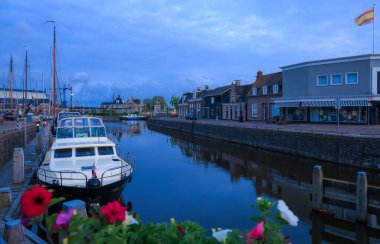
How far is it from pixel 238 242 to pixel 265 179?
1826 cm

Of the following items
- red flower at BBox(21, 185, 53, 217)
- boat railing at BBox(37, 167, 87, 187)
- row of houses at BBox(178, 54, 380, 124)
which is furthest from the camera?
row of houses at BBox(178, 54, 380, 124)

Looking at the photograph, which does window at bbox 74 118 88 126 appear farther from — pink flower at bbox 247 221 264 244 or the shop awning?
the shop awning

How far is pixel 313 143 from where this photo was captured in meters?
26.1

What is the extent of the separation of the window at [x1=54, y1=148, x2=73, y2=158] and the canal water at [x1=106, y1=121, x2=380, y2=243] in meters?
3.65

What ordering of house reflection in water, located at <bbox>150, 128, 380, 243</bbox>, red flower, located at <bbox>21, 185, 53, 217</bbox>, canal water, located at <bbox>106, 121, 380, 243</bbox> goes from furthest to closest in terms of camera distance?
1. house reflection in water, located at <bbox>150, 128, 380, 243</bbox>
2. canal water, located at <bbox>106, 121, 380, 243</bbox>
3. red flower, located at <bbox>21, 185, 53, 217</bbox>

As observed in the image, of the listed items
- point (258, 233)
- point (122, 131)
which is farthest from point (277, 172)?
point (122, 131)

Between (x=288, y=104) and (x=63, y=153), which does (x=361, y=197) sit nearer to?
(x=63, y=153)

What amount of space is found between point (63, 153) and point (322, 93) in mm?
32873

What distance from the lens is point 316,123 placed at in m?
40.2

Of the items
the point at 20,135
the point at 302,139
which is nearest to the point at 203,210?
the point at 302,139

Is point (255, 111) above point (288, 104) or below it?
below

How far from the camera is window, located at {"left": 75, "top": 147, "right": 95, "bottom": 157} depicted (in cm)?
1485

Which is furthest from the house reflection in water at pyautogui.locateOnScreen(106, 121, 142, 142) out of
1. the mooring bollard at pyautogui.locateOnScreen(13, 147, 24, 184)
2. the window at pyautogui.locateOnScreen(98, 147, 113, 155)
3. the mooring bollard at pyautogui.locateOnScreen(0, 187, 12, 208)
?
the mooring bollard at pyautogui.locateOnScreen(0, 187, 12, 208)

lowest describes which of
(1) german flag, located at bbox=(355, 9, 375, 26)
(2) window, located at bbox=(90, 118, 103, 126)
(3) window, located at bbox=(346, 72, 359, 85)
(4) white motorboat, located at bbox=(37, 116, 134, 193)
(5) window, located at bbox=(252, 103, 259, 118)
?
(4) white motorboat, located at bbox=(37, 116, 134, 193)
